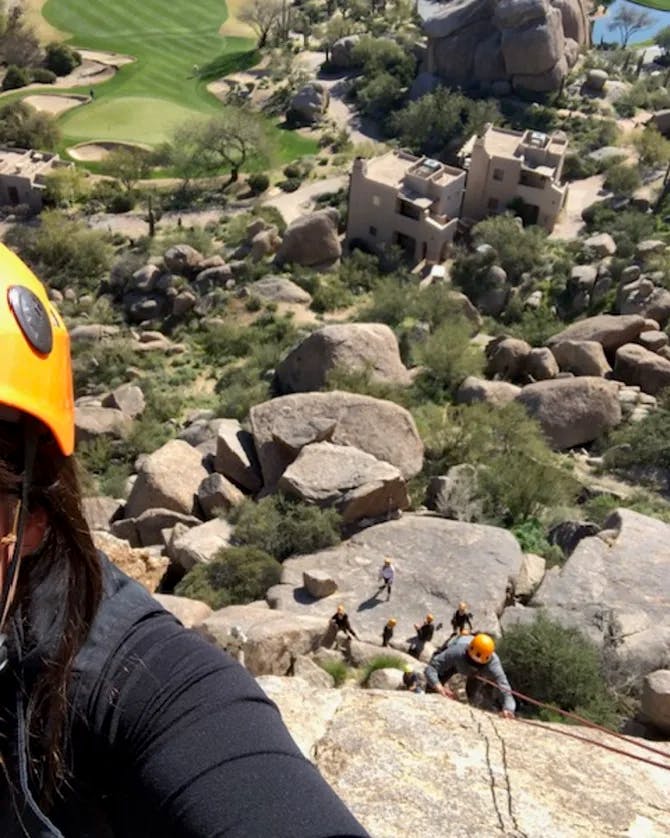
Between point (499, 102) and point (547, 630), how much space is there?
46.7 metres

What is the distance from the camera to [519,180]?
38.0 metres

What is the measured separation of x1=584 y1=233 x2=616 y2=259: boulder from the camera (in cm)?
3422

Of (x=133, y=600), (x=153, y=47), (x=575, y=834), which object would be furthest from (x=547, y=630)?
(x=153, y=47)

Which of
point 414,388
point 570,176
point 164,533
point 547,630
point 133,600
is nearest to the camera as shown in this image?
point 133,600

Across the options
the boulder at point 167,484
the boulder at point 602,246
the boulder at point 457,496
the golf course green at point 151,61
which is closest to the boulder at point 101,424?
the boulder at point 167,484

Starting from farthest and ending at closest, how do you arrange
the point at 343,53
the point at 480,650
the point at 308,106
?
the point at 343,53 < the point at 308,106 < the point at 480,650

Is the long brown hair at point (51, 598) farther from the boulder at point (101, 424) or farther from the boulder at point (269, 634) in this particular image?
the boulder at point (101, 424)

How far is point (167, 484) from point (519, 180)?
26.2 m

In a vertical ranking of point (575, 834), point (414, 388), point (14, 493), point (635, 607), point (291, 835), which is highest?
point (14, 493)

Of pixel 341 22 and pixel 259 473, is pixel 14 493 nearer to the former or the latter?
pixel 259 473

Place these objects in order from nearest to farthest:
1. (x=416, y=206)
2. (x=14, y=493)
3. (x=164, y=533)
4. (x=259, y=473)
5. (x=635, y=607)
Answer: (x=14, y=493)
(x=635, y=607)
(x=164, y=533)
(x=259, y=473)
(x=416, y=206)

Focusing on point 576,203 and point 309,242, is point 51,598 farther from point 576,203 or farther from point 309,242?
point 576,203

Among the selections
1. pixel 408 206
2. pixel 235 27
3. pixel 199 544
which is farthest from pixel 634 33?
pixel 199 544

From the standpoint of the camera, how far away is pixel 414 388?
78.1ft
